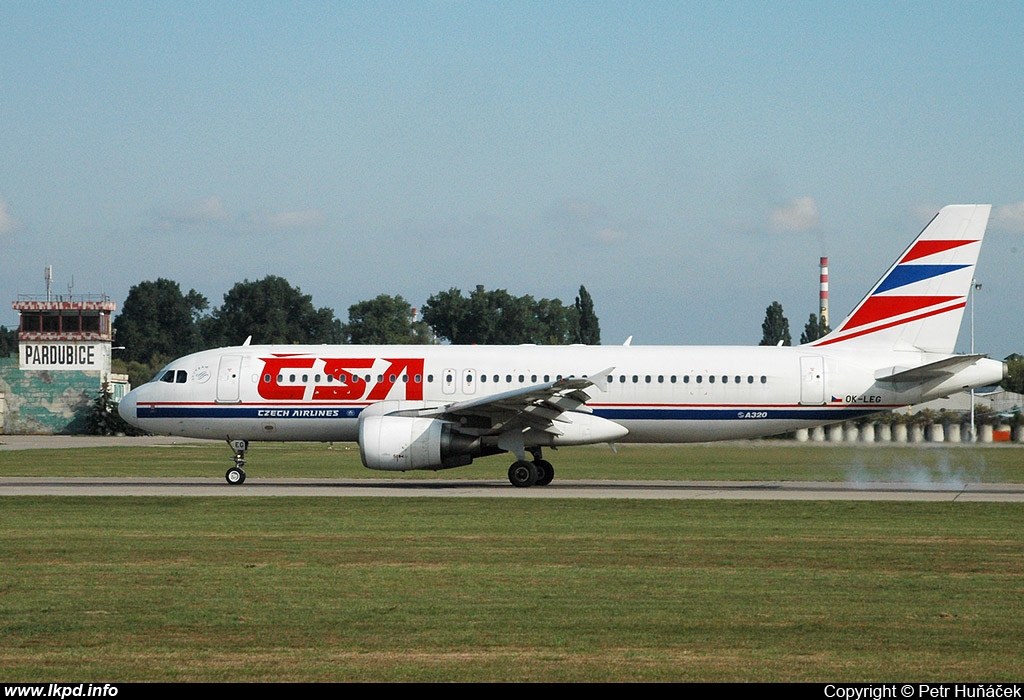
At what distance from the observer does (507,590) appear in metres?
15.2

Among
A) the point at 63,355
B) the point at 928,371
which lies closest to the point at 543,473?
the point at 928,371

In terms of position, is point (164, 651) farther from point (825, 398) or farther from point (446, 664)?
point (825, 398)

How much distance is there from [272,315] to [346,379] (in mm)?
101363

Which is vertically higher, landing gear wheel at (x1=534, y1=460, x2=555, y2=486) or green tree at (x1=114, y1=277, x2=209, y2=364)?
green tree at (x1=114, y1=277, x2=209, y2=364)

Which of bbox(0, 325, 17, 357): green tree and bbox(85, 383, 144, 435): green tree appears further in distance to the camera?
bbox(0, 325, 17, 357): green tree

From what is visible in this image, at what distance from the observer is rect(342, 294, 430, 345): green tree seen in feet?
393

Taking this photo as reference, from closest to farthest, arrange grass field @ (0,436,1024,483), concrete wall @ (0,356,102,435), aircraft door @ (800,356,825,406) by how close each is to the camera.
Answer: aircraft door @ (800,356,825,406) < grass field @ (0,436,1024,483) < concrete wall @ (0,356,102,435)

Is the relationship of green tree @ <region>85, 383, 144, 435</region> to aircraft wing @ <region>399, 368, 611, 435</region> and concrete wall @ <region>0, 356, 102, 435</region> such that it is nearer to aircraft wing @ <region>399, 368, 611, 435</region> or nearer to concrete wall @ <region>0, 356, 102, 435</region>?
concrete wall @ <region>0, 356, 102, 435</region>

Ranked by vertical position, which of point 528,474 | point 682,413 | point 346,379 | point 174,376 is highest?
point 174,376

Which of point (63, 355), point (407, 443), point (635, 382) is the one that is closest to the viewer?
point (407, 443)

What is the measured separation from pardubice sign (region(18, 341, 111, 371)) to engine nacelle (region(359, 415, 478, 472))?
7796 centimetres

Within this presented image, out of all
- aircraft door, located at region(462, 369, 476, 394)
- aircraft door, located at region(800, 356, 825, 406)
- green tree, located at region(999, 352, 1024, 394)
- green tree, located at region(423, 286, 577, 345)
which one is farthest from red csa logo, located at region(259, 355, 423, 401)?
green tree, located at region(423, 286, 577, 345)

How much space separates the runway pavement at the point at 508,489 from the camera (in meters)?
29.9

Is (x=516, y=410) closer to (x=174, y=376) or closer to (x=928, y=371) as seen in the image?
(x=174, y=376)
